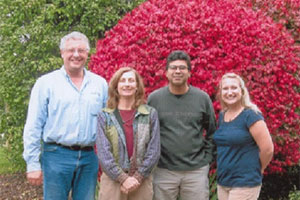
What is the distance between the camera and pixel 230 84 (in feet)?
12.0

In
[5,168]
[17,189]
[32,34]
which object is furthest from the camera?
[5,168]

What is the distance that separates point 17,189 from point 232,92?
19.3ft

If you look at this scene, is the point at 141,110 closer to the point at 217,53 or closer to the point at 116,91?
the point at 116,91

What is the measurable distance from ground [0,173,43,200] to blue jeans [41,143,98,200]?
4.01 meters

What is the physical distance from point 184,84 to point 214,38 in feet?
3.74

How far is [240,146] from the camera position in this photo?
3.59 meters

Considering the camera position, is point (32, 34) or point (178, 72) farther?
point (32, 34)

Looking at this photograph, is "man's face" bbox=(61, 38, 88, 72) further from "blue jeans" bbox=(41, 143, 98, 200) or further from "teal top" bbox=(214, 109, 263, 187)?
"teal top" bbox=(214, 109, 263, 187)

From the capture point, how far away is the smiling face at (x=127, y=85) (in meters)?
3.72

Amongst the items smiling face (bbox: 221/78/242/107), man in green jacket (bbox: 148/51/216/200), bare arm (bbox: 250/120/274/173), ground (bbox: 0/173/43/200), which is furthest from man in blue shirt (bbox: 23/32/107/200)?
ground (bbox: 0/173/43/200)

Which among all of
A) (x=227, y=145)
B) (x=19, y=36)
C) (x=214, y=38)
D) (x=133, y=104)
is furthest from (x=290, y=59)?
(x=19, y=36)

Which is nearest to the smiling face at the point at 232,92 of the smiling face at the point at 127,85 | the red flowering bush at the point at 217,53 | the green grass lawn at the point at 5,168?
the smiling face at the point at 127,85

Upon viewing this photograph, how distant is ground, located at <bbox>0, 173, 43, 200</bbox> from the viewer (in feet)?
25.3

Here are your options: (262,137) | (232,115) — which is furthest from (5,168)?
(262,137)
